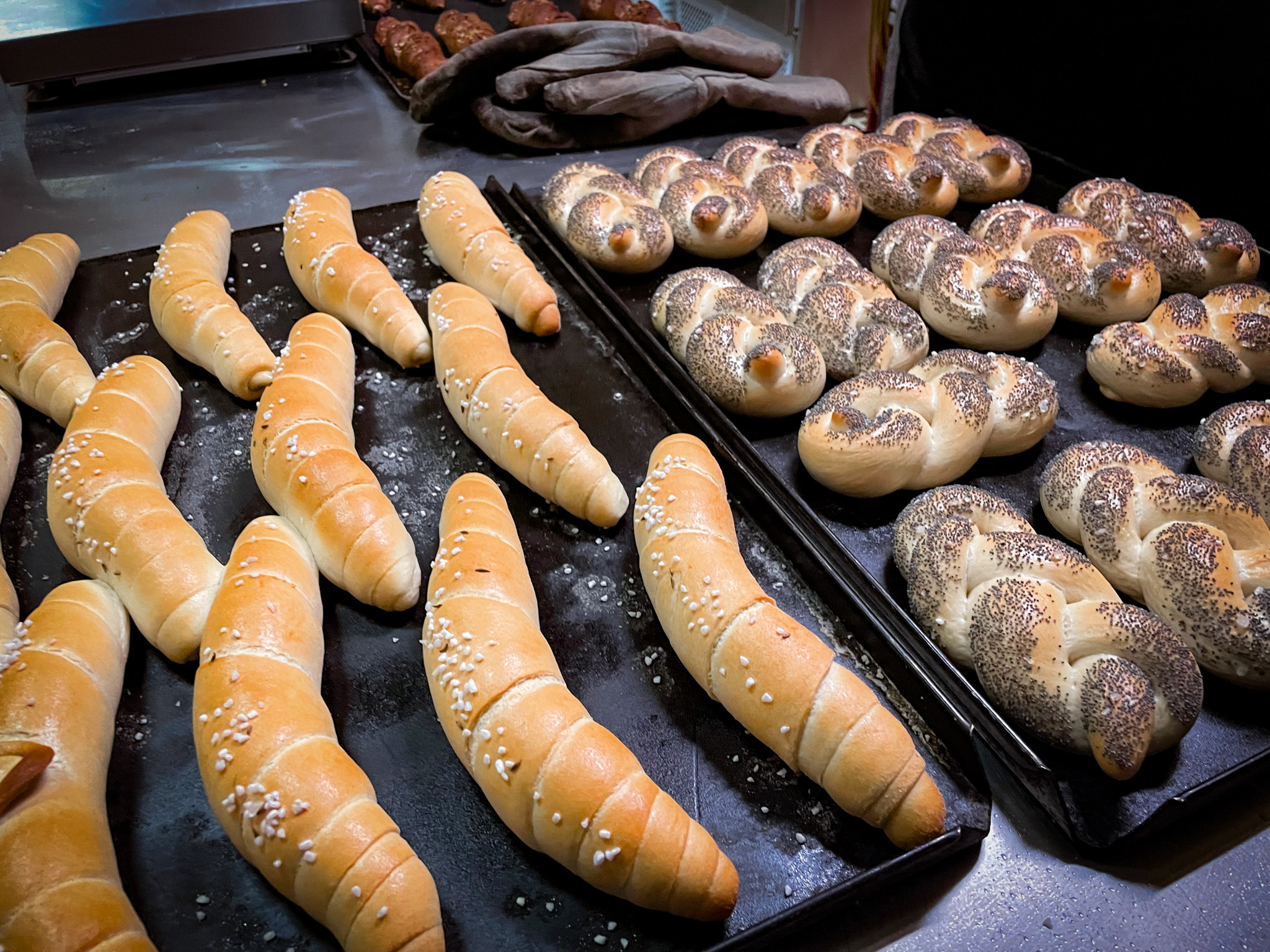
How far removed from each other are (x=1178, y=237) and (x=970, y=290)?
2.52ft

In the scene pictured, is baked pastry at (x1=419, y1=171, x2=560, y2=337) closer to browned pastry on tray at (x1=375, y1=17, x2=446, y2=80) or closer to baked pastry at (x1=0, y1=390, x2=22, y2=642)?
baked pastry at (x1=0, y1=390, x2=22, y2=642)

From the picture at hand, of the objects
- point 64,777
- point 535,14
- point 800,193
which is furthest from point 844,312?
point 535,14

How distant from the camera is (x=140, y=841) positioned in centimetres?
129

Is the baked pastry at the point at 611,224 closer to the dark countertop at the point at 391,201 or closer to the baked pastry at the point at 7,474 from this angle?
the dark countertop at the point at 391,201

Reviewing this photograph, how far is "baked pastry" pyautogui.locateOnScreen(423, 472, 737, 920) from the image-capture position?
3.90 ft

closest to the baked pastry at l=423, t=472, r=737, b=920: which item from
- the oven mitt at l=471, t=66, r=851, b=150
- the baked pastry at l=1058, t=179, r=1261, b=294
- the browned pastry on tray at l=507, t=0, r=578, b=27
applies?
the baked pastry at l=1058, t=179, r=1261, b=294

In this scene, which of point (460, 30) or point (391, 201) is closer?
point (391, 201)

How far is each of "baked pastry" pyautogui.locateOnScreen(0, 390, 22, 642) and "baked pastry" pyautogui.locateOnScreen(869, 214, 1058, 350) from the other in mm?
2262

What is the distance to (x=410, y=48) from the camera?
Result: 3.83 metres

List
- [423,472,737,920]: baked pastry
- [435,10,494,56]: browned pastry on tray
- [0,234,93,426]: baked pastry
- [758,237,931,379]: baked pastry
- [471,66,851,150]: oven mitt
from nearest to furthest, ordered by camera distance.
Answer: [423,472,737,920]: baked pastry < [0,234,93,426]: baked pastry < [758,237,931,379]: baked pastry < [471,66,851,150]: oven mitt < [435,10,494,56]: browned pastry on tray

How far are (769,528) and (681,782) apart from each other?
1.99ft

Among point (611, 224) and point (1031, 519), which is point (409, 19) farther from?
point (1031, 519)

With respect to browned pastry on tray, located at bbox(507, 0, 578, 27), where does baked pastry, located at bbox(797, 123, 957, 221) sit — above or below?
below

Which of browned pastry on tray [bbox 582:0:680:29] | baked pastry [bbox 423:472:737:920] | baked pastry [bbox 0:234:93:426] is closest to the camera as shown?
baked pastry [bbox 423:472:737:920]
